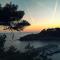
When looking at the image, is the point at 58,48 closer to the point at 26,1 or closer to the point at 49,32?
the point at 49,32

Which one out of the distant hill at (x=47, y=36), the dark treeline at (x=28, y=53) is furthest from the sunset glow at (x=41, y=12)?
the dark treeline at (x=28, y=53)

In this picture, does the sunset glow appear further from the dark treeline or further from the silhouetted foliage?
the dark treeline

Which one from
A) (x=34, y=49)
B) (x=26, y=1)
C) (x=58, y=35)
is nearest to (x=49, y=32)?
(x=58, y=35)

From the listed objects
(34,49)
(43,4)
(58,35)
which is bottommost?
(34,49)

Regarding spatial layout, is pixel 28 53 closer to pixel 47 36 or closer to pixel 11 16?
pixel 47 36

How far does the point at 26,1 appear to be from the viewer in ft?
4.91

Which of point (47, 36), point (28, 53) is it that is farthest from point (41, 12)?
point (28, 53)

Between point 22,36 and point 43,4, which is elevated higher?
point 43,4

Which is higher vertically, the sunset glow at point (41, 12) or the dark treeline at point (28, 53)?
the sunset glow at point (41, 12)

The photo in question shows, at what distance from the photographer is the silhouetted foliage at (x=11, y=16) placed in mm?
1474

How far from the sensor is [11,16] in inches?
58.4

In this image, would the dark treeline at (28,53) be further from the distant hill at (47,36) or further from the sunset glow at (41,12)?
the sunset glow at (41,12)

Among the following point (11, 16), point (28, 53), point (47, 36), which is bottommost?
point (28, 53)

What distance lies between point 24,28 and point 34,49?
19 cm
